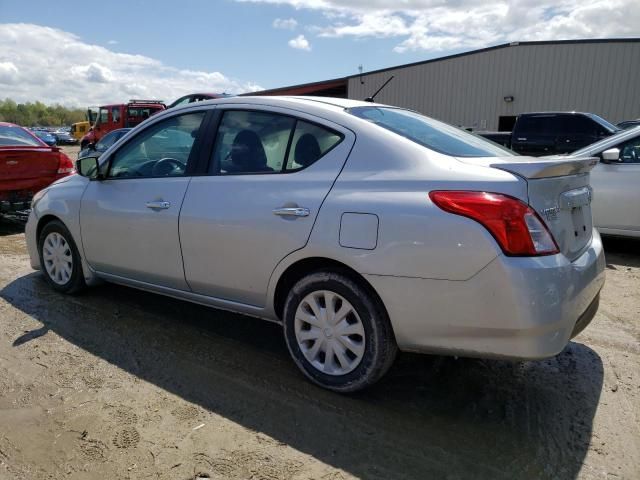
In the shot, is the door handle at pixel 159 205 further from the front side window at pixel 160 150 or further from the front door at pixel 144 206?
the front side window at pixel 160 150

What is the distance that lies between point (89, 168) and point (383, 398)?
2.96m

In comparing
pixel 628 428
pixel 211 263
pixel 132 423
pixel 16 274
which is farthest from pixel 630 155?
pixel 16 274

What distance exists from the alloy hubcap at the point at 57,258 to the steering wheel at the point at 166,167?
1.29m

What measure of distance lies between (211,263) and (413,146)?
58.0 inches

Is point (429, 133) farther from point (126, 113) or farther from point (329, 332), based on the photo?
point (126, 113)

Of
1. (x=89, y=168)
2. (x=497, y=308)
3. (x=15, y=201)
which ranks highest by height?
(x=89, y=168)

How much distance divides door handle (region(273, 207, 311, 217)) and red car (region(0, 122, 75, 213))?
6.00 metres

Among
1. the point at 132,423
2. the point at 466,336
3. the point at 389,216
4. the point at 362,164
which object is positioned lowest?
the point at 132,423

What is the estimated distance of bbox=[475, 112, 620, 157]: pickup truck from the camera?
35.6 feet

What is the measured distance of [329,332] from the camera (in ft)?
9.43

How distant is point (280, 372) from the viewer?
3.20m

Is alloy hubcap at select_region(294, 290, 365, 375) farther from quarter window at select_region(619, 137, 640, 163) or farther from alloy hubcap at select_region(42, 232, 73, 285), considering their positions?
quarter window at select_region(619, 137, 640, 163)

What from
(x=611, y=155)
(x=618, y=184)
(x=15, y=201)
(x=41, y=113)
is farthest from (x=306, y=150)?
(x=41, y=113)

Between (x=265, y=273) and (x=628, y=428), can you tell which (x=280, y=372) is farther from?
(x=628, y=428)
